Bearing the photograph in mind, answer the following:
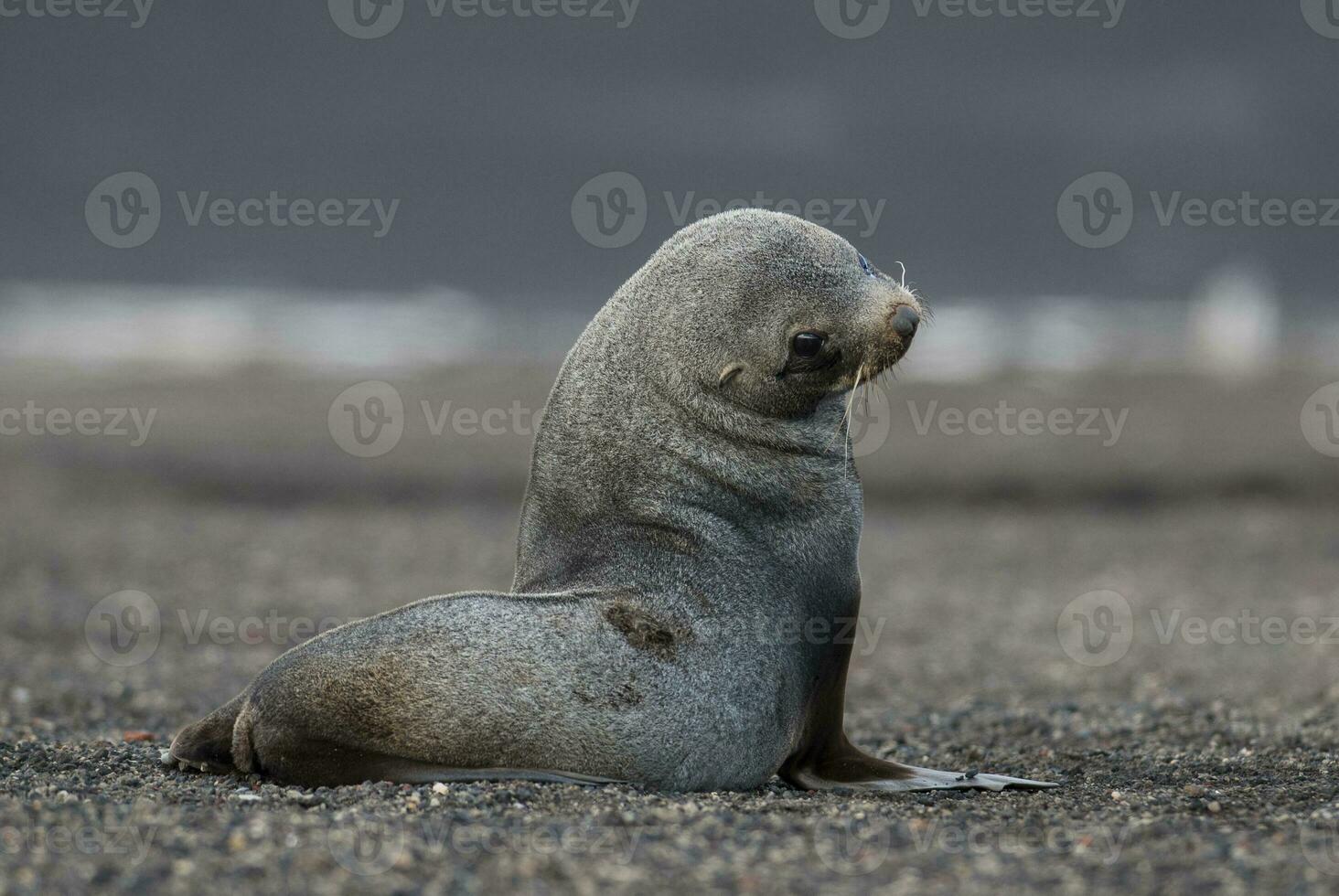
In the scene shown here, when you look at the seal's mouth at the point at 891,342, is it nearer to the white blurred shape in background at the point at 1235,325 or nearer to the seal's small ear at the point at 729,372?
the seal's small ear at the point at 729,372

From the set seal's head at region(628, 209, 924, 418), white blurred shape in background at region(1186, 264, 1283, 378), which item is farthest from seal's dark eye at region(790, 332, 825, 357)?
white blurred shape in background at region(1186, 264, 1283, 378)

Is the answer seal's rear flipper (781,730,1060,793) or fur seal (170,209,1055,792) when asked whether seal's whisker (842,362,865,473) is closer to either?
fur seal (170,209,1055,792)

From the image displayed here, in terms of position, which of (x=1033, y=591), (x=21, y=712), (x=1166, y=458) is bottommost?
(x=21, y=712)

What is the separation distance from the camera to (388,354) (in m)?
30.8

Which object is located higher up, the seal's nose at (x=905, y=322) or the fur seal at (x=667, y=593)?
the seal's nose at (x=905, y=322)

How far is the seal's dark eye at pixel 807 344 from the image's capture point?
5.97 metres

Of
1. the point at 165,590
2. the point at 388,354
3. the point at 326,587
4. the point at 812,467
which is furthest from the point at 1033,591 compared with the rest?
the point at 388,354

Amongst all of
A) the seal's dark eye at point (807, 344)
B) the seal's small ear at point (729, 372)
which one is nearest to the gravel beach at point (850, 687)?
the seal's small ear at point (729, 372)

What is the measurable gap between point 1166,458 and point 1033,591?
5.46 meters

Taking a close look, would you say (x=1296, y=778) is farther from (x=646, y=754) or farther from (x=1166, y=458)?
(x=1166, y=458)

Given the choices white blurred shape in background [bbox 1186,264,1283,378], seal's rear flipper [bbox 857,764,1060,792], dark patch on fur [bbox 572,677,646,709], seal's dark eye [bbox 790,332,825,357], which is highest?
white blurred shape in background [bbox 1186,264,1283,378]

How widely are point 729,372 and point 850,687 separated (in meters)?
4.85

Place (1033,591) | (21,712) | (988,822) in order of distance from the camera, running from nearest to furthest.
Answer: (988,822) < (21,712) < (1033,591)

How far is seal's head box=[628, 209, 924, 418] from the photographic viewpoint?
5.98 metres
